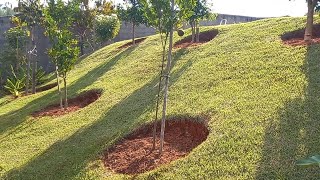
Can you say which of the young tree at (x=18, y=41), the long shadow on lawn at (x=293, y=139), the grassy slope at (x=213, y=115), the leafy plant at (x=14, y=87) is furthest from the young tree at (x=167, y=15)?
the young tree at (x=18, y=41)

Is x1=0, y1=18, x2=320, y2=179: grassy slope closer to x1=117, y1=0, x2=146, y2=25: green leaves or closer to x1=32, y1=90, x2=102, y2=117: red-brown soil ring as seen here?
x1=32, y1=90, x2=102, y2=117: red-brown soil ring

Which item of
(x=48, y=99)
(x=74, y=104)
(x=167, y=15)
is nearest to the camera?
(x=167, y=15)

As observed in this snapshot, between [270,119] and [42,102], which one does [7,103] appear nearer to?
[42,102]

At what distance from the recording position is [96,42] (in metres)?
25.5

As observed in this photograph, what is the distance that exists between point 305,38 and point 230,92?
4202mm

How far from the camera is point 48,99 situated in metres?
14.7

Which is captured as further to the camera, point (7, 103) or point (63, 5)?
point (7, 103)

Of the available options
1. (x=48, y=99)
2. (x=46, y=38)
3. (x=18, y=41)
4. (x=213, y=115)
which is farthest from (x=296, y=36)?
(x=46, y=38)

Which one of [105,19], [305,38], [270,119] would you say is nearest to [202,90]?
[270,119]

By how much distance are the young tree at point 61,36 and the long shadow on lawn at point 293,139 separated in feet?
25.3

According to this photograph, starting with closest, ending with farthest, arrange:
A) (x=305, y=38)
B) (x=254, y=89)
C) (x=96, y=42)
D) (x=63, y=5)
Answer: (x=254, y=89), (x=305, y=38), (x=63, y=5), (x=96, y=42)

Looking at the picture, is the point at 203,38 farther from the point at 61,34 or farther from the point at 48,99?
the point at 48,99

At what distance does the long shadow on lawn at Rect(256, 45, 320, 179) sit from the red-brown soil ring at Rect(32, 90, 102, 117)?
7.65 meters

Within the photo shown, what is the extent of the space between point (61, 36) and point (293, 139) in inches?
345
